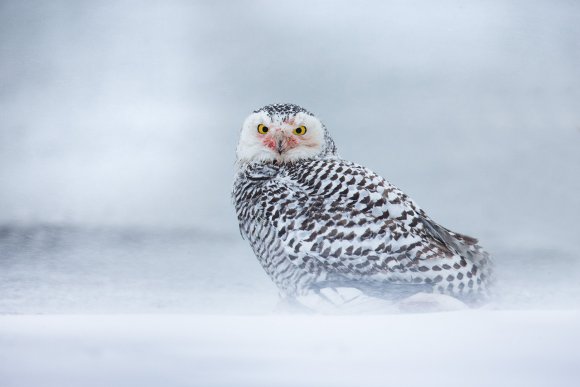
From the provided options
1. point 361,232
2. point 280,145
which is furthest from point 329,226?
point 280,145

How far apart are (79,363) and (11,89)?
95 cm

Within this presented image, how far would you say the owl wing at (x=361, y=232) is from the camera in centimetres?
139

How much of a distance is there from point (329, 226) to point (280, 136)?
0.22 meters

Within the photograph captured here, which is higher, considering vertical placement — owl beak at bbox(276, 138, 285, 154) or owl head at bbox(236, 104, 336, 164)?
owl head at bbox(236, 104, 336, 164)

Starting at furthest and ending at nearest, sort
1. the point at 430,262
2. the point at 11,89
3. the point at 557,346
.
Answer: the point at 11,89
the point at 430,262
the point at 557,346

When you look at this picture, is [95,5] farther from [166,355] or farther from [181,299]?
[166,355]

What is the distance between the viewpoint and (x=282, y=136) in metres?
1.52

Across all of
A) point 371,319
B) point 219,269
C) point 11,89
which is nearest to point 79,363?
point 371,319

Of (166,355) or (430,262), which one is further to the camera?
(430,262)

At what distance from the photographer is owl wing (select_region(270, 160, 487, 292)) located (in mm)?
1389

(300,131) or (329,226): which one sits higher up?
(300,131)

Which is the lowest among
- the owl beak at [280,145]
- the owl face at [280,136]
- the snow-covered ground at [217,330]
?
the snow-covered ground at [217,330]

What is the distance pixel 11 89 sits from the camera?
1.86 meters

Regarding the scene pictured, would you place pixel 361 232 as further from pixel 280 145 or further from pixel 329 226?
pixel 280 145
